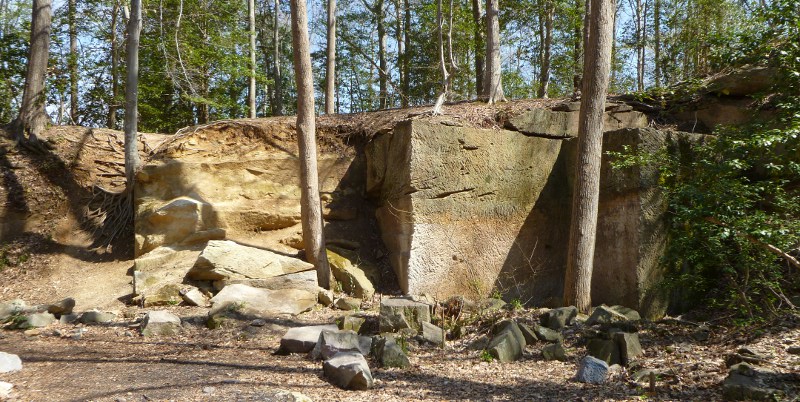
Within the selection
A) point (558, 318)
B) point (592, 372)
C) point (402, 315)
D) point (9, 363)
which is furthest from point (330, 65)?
point (592, 372)

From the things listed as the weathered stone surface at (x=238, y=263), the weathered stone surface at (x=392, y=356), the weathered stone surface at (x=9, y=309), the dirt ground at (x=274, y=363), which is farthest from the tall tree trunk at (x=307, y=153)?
the weathered stone surface at (x=9, y=309)

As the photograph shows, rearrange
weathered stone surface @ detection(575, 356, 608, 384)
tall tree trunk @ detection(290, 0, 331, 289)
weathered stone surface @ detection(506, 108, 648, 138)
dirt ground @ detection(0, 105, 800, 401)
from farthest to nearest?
weathered stone surface @ detection(506, 108, 648, 138)
tall tree trunk @ detection(290, 0, 331, 289)
weathered stone surface @ detection(575, 356, 608, 384)
dirt ground @ detection(0, 105, 800, 401)

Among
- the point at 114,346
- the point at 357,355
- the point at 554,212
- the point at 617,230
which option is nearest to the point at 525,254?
the point at 554,212

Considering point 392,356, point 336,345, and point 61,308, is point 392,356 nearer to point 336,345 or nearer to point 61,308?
point 336,345

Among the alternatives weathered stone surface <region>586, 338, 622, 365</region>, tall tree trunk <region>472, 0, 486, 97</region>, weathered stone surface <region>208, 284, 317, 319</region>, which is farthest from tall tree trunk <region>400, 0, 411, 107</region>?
weathered stone surface <region>586, 338, 622, 365</region>

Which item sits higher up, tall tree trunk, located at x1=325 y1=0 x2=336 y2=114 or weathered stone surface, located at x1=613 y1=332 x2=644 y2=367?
tall tree trunk, located at x1=325 y1=0 x2=336 y2=114

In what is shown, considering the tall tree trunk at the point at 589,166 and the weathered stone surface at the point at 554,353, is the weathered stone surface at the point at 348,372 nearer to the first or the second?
the weathered stone surface at the point at 554,353

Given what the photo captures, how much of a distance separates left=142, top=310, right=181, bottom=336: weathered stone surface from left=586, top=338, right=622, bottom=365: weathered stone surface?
17.6ft

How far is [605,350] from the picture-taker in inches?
259

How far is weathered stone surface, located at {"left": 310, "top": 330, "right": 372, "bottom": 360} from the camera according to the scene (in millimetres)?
6449

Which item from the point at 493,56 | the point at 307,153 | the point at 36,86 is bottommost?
the point at 307,153

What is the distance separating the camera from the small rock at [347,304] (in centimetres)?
944

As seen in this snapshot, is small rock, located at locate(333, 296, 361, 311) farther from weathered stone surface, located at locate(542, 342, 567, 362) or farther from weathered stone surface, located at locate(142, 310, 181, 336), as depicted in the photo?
weathered stone surface, located at locate(542, 342, 567, 362)

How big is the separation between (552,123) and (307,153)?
469 centimetres
